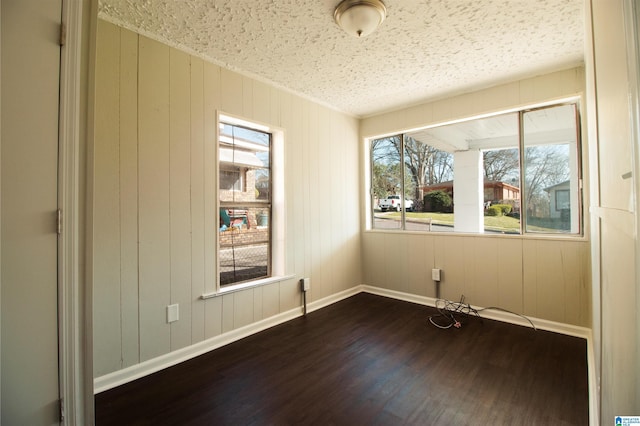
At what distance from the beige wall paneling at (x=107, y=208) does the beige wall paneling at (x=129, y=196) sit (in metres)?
0.03

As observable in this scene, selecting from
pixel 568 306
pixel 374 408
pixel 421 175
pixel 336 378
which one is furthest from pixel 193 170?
pixel 568 306

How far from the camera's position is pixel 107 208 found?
196cm

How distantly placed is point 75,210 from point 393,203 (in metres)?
3.48

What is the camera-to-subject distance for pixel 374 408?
173cm

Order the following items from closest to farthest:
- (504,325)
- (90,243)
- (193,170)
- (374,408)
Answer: (90,243) < (374,408) < (193,170) < (504,325)

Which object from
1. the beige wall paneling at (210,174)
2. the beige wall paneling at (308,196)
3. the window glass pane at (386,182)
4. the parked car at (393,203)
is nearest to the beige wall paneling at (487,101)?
the window glass pane at (386,182)

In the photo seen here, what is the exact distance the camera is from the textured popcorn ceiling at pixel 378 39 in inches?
74.2

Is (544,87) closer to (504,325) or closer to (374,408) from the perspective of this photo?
(504,325)

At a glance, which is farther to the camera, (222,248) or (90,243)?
(222,248)

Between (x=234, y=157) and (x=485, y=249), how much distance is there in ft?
9.56

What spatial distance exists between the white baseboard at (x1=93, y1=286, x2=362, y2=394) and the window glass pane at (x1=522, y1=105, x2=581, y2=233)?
269 cm

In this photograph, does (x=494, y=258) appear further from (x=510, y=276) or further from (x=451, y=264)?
(x=451, y=264)

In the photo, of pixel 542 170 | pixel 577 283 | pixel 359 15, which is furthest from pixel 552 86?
pixel 359 15

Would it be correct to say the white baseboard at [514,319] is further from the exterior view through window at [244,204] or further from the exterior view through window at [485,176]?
the exterior view through window at [244,204]
